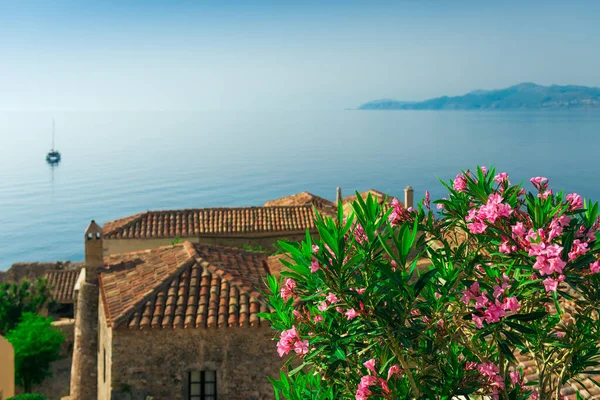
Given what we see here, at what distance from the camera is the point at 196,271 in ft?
46.8

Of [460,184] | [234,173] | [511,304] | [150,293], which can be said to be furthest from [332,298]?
[234,173]

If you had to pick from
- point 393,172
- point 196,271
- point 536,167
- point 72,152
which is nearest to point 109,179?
point 393,172

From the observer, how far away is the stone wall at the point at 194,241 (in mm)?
29062

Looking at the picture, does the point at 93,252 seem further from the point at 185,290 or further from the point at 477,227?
the point at 477,227

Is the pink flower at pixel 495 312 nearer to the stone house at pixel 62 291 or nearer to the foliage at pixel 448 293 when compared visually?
the foliage at pixel 448 293

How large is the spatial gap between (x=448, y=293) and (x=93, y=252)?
1391 cm

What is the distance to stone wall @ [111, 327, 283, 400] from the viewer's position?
41.1ft

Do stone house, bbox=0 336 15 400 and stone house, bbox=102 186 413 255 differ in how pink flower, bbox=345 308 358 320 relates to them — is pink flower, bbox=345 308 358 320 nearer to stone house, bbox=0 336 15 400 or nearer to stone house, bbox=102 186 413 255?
stone house, bbox=0 336 15 400

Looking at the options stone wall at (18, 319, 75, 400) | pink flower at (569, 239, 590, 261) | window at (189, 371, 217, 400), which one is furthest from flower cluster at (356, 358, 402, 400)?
stone wall at (18, 319, 75, 400)

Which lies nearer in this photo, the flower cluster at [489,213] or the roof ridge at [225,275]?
the flower cluster at [489,213]

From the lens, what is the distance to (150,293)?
13.4 meters

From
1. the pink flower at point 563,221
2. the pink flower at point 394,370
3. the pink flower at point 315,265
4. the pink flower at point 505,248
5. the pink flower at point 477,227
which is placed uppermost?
the pink flower at point 563,221

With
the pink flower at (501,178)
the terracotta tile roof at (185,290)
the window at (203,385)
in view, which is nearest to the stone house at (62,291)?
the terracotta tile roof at (185,290)

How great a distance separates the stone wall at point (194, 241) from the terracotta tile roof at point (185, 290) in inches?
491
